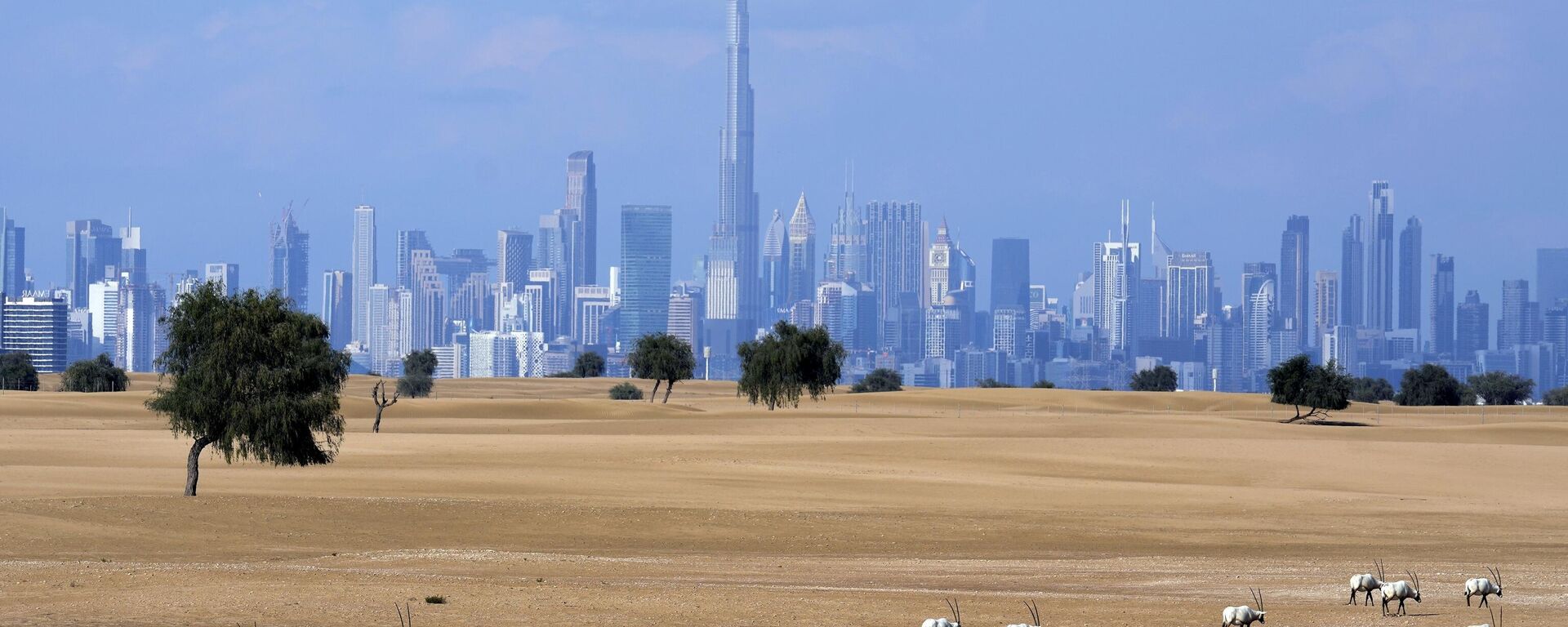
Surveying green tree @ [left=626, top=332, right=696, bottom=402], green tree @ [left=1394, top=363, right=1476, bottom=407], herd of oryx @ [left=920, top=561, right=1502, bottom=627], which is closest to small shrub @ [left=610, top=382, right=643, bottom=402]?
green tree @ [left=626, top=332, right=696, bottom=402]

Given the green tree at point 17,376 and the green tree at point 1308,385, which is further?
the green tree at point 17,376

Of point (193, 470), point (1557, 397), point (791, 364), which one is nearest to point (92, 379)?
point (791, 364)

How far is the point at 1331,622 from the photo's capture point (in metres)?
20.8

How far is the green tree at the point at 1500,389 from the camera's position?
143 metres

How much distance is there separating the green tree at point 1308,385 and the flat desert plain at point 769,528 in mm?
19627

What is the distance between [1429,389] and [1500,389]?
1241 cm

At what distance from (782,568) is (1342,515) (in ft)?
52.9

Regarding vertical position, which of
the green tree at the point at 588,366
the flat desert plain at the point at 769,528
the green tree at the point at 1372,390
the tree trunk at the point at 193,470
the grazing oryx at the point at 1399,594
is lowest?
the flat desert plain at the point at 769,528

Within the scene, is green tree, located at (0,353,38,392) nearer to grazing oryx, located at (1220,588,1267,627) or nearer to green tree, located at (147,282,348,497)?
green tree, located at (147,282,348,497)

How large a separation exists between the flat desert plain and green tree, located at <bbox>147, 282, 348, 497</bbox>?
1.37 m

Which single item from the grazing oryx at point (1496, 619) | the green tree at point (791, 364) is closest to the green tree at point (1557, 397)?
the green tree at point (791, 364)

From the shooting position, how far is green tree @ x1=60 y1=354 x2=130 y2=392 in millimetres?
115125

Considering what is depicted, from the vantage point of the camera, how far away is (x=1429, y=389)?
13512 cm

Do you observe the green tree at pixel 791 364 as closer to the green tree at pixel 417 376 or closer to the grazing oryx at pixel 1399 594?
the green tree at pixel 417 376
